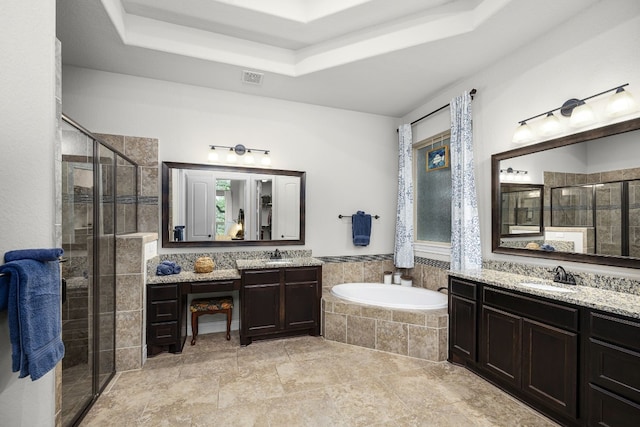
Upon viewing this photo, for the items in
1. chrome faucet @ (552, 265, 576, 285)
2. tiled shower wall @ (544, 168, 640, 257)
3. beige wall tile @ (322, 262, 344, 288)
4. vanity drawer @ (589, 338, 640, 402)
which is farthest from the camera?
beige wall tile @ (322, 262, 344, 288)

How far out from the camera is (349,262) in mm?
4195

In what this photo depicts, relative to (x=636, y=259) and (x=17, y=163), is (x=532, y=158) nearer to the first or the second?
(x=636, y=259)

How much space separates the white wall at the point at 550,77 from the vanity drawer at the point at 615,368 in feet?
2.22

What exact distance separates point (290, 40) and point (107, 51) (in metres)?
1.80

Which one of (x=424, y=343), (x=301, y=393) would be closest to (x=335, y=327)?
(x=424, y=343)

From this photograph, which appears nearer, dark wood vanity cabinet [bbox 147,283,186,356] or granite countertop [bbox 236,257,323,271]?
dark wood vanity cabinet [bbox 147,283,186,356]

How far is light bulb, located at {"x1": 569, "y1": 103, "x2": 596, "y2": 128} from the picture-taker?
2205mm

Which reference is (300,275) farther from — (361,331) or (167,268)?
(167,268)

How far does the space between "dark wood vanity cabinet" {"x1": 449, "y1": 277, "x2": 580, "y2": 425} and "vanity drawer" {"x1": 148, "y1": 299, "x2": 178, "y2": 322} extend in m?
2.81

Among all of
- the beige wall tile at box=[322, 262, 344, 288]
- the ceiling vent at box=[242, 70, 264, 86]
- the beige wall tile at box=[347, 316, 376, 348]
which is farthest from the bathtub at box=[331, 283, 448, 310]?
the ceiling vent at box=[242, 70, 264, 86]

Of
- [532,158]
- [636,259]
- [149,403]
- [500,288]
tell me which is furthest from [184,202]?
[636,259]

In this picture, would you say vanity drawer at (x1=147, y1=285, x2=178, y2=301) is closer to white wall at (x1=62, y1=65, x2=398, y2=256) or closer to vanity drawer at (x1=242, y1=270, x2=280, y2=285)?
vanity drawer at (x1=242, y1=270, x2=280, y2=285)

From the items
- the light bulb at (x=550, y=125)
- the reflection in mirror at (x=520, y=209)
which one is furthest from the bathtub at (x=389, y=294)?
the light bulb at (x=550, y=125)

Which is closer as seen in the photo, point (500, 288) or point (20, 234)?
point (20, 234)
